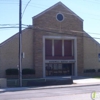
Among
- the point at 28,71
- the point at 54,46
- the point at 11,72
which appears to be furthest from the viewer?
the point at 54,46

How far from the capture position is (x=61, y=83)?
28.9 meters

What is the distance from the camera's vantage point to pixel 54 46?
145ft

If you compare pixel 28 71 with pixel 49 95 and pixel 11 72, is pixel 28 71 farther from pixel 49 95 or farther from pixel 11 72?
pixel 49 95

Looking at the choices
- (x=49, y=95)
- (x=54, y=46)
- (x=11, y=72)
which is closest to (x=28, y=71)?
(x=11, y=72)

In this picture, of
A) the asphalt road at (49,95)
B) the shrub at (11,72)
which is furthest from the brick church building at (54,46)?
the asphalt road at (49,95)

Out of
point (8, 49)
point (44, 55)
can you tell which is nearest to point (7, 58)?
point (8, 49)

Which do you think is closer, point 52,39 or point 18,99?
point 18,99

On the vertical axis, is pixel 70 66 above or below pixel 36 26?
below

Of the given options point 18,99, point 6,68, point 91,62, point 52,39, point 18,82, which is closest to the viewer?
point 18,99

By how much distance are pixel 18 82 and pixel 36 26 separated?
15.5 meters

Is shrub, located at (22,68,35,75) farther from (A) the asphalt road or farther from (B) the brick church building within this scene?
(A) the asphalt road

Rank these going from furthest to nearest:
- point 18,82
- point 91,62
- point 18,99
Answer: point 91,62
point 18,82
point 18,99

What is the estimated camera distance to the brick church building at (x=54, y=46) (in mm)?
40219

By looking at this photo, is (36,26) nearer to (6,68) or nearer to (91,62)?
(6,68)
